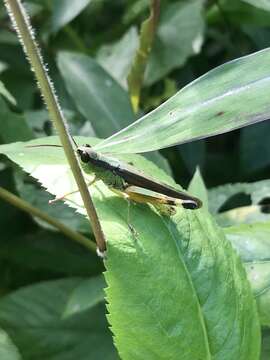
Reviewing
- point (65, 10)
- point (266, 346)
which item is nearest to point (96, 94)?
point (65, 10)

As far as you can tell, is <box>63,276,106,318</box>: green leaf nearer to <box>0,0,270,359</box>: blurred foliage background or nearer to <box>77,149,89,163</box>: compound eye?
<box>0,0,270,359</box>: blurred foliage background

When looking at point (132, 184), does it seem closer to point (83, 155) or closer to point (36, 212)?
point (83, 155)

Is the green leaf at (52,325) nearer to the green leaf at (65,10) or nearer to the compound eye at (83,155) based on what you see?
the compound eye at (83,155)

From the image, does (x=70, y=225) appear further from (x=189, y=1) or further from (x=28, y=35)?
(x=189, y=1)

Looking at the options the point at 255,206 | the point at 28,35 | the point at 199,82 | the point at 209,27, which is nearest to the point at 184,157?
the point at 255,206

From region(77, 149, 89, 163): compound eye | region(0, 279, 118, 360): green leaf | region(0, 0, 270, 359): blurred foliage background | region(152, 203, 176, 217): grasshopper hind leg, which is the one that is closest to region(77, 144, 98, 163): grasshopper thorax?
region(77, 149, 89, 163): compound eye

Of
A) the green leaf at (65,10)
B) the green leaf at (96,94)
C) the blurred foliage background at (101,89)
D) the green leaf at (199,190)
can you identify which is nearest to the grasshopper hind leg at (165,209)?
the green leaf at (199,190)
